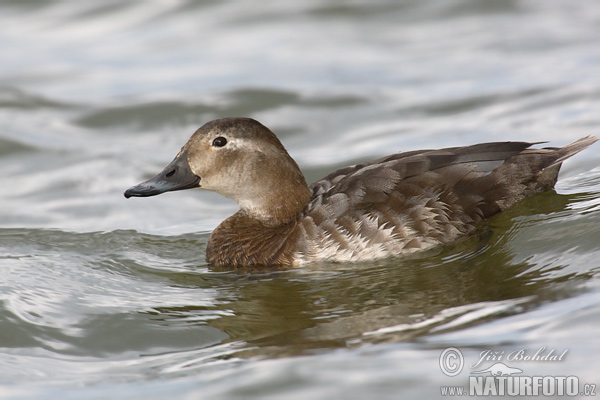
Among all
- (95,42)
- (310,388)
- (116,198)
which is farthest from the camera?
(95,42)

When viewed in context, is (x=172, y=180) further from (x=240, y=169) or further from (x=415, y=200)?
(x=415, y=200)

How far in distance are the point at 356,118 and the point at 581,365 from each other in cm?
642

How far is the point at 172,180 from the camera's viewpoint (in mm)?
6770

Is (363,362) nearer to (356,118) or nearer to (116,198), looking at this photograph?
(116,198)

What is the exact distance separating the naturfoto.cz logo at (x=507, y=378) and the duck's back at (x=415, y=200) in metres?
1.89

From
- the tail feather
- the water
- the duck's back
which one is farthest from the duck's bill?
the tail feather

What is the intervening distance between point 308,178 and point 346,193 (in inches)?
112

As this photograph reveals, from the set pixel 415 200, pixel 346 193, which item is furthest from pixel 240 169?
pixel 415 200

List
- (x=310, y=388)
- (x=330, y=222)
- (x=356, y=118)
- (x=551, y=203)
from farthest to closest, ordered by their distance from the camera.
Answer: (x=356, y=118), (x=551, y=203), (x=330, y=222), (x=310, y=388)

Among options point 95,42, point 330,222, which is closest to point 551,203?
point 330,222

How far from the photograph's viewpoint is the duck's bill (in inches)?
264

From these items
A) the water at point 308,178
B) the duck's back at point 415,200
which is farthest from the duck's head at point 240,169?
the water at point 308,178

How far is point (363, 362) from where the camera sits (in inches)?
183

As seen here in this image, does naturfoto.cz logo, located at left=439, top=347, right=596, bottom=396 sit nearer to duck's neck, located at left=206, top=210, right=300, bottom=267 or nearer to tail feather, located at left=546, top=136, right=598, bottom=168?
duck's neck, located at left=206, top=210, right=300, bottom=267
